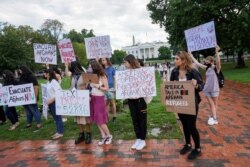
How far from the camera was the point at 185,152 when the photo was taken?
19.1 feet

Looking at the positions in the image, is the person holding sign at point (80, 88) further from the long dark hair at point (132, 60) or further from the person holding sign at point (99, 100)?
the long dark hair at point (132, 60)

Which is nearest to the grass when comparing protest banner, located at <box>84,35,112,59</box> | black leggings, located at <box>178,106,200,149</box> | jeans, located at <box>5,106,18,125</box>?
jeans, located at <box>5,106,18,125</box>

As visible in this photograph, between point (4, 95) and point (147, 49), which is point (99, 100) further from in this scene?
point (147, 49)

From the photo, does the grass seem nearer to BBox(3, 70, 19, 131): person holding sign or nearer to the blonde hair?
BBox(3, 70, 19, 131): person holding sign

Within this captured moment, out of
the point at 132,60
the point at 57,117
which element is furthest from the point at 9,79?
the point at 132,60

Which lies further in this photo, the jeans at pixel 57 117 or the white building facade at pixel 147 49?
the white building facade at pixel 147 49

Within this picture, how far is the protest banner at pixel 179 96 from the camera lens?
5.48 m

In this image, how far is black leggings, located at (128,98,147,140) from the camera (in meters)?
6.16

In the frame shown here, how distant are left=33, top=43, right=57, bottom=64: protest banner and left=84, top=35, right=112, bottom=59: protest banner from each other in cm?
108

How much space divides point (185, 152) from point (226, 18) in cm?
2730

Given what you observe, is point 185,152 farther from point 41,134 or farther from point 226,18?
point 226,18

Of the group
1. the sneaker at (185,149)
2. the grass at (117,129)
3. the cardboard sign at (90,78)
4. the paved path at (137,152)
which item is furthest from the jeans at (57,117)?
the sneaker at (185,149)

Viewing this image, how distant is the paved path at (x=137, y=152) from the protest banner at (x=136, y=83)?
1095 mm

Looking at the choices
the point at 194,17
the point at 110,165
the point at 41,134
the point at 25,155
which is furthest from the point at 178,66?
the point at 194,17
